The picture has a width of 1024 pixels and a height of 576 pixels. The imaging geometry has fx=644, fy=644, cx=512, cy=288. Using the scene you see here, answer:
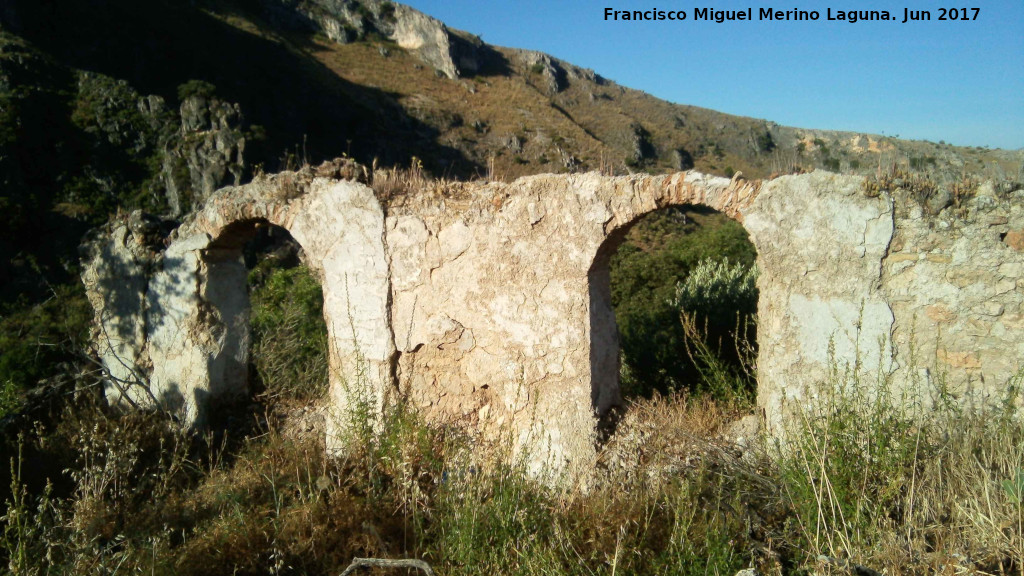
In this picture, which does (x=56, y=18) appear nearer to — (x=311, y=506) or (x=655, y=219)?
(x=655, y=219)

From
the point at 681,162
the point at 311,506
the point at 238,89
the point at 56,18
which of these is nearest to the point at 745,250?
the point at 311,506

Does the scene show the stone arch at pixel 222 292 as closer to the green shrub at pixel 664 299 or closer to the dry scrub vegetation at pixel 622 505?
the dry scrub vegetation at pixel 622 505

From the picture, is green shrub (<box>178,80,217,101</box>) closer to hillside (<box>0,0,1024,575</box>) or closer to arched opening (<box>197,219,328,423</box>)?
hillside (<box>0,0,1024,575</box>)

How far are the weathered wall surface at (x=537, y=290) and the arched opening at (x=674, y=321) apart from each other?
0.06 m

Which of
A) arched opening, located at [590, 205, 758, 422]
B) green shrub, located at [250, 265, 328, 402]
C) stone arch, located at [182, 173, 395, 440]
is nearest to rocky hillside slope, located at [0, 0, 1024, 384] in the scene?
green shrub, located at [250, 265, 328, 402]

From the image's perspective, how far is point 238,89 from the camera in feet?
94.2

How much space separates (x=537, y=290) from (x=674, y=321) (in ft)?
10.9

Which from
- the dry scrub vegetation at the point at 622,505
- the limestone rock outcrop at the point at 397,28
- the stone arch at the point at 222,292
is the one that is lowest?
the dry scrub vegetation at the point at 622,505

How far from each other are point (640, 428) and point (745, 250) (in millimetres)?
9917

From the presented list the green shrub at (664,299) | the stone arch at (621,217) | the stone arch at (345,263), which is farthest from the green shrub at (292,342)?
the green shrub at (664,299)

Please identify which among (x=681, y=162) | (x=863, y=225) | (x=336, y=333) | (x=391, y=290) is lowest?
(x=336, y=333)

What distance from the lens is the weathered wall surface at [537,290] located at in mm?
3469

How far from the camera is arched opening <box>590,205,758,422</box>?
14.3 feet

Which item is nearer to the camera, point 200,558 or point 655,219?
point 200,558
